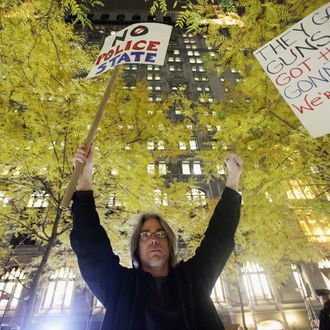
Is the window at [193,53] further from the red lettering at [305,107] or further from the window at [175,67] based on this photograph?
the red lettering at [305,107]

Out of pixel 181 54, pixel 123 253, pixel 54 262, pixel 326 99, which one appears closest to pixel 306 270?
pixel 123 253

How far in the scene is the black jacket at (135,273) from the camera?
5.54ft

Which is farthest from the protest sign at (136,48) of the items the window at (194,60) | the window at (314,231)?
the window at (194,60)

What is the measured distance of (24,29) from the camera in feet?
15.1

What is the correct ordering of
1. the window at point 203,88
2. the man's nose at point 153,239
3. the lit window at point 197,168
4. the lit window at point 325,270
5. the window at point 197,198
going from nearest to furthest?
the man's nose at point 153,239 → the window at point 197,198 → the lit window at point 325,270 → the lit window at point 197,168 → the window at point 203,88

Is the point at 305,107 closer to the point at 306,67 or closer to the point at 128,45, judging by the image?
the point at 306,67

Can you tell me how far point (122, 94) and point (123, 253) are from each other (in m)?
7.27

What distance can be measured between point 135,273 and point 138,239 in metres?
0.46

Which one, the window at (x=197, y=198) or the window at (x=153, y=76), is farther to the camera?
the window at (x=153, y=76)

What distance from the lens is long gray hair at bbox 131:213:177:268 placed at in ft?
7.36

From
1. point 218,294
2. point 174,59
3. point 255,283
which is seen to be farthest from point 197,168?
point 174,59

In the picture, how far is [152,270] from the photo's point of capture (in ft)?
6.89

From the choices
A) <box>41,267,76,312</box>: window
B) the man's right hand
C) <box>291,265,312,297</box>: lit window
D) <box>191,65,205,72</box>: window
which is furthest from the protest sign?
<box>191,65,205,72</box>: window

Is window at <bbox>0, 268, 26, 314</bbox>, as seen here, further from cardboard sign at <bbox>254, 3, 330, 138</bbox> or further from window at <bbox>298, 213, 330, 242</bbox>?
window at <bbox>298, 213, 330, 242</bbox>
